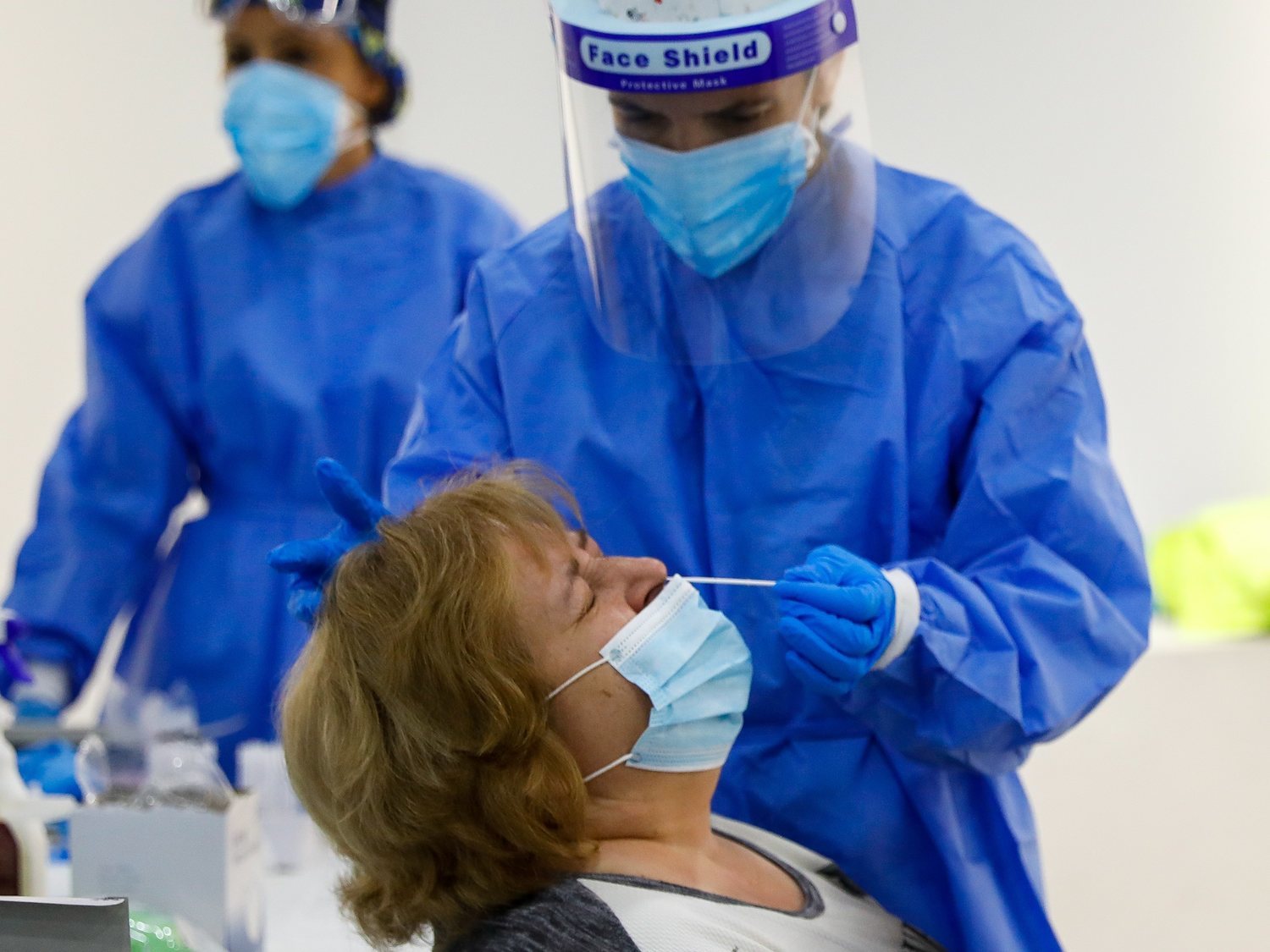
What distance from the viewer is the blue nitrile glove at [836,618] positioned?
1.23m

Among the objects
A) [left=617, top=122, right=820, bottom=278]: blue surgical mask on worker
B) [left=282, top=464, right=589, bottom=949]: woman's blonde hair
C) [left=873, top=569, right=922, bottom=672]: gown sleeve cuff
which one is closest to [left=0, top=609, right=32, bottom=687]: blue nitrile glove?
[left=282, top=464, right=589, bottom=949]: woman's blonde hair

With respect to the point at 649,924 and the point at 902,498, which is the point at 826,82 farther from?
the point at 649,924

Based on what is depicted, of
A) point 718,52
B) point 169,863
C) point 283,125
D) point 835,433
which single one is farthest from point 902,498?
point 283,125

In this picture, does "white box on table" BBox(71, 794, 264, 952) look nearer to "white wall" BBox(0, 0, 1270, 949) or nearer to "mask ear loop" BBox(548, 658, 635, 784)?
"mask ear loop" BBox(548, 658, 635, 784)

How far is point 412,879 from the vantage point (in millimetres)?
Answer: 1300

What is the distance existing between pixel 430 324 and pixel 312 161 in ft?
1.03

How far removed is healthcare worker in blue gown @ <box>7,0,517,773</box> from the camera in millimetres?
2211

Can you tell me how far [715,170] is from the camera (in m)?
1.37

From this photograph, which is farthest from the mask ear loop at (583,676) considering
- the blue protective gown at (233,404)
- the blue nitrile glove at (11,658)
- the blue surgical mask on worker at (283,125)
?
the blue surgical mask on worker at (283,125)

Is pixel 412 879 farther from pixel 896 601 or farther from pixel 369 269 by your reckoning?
pixel 369 269

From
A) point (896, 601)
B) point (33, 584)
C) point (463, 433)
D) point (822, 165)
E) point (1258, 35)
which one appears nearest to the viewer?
point (896, 601)

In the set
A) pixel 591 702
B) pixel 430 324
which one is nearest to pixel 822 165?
pixel 591 702

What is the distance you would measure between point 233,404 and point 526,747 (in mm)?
1134

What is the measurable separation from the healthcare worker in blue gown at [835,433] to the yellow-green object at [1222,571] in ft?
4.61
